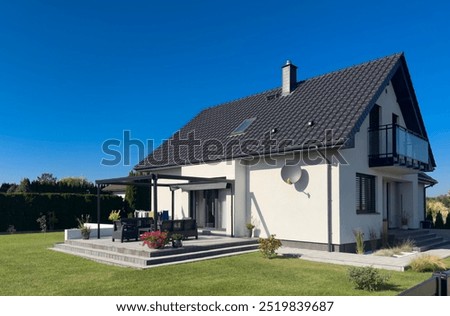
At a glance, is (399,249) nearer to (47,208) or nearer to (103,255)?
(103,255)

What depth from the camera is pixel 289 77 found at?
21188 millimetres

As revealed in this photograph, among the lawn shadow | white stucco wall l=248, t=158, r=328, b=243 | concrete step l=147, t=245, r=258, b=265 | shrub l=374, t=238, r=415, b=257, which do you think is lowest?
shrub l=374, t=238, r=415, b=257

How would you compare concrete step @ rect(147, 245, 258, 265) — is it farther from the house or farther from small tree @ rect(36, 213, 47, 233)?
small tree @ rect(36, 213, 47, 233)

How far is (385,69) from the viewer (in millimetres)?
17000

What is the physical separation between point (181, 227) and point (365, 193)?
29.4 feet

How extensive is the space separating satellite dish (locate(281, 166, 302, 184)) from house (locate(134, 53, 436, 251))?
0.16 ft

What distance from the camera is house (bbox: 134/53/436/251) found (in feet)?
48.7

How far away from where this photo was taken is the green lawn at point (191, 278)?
8359 millimetres

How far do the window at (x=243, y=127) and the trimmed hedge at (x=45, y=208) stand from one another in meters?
16.0

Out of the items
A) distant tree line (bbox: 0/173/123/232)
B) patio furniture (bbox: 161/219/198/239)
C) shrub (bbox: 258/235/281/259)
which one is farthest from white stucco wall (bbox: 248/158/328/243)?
distant tree line (bbox: 0/173/123/232)

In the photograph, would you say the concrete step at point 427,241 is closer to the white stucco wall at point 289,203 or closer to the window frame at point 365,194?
the window frame at point 365,194
